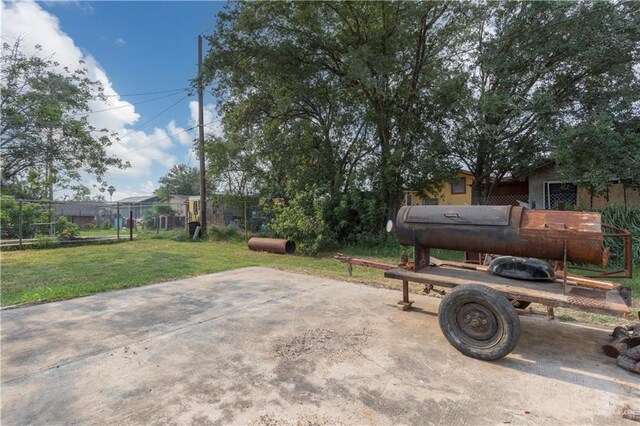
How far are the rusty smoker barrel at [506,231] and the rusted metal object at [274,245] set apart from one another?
22.2 ft

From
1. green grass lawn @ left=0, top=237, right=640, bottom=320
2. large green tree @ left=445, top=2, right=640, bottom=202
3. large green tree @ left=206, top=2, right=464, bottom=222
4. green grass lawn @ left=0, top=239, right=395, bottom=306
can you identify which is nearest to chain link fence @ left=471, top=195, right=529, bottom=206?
large green tree @ left=445, top=2, right=640, bottom=202

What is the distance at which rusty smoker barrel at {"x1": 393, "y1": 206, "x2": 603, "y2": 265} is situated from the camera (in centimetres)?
296

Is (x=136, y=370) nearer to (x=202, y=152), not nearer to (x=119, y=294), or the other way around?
(x=119, y=294)

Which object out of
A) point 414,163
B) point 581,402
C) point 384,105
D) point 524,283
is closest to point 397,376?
point 581,402

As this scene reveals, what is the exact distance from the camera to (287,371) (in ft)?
8.89

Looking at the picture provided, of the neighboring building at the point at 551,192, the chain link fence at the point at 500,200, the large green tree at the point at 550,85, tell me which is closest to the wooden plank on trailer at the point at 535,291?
the large green tree at the point at 550,85

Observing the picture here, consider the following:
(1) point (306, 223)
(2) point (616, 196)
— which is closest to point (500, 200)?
(2) point (616, 196)

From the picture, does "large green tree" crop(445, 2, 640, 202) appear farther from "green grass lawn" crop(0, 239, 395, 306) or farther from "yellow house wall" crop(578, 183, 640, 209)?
"green grass lawn" crop(0, 239, 395, 306)

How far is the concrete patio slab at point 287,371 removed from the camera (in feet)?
7.08

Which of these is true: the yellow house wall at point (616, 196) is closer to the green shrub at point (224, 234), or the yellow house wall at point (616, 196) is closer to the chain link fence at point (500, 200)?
the chain link fence at point (500, 200)

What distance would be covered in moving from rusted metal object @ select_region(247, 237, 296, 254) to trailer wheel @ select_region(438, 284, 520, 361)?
753cm

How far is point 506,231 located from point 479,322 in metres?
0.98

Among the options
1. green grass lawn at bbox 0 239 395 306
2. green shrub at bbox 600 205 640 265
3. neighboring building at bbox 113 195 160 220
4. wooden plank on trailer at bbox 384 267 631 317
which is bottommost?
green grass lawn at bbox 0 239 395 306

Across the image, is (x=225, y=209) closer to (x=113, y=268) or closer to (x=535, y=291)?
(x=113, y=268)
